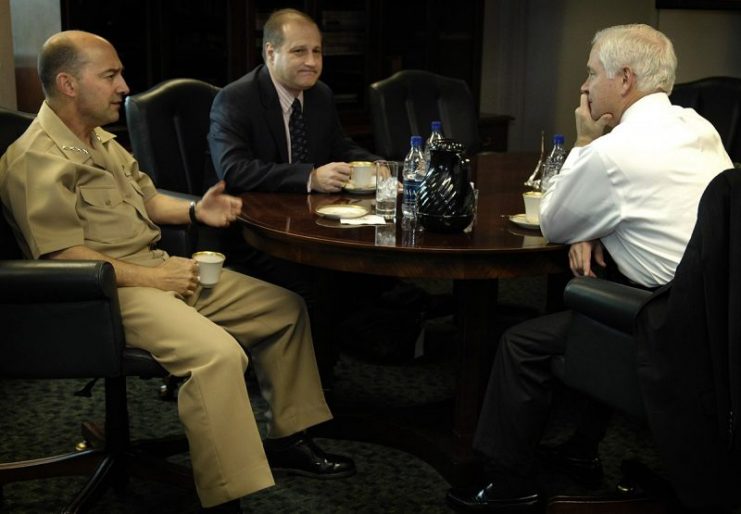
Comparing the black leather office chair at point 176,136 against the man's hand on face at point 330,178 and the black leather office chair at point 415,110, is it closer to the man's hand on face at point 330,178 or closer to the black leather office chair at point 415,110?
the man's hand on face at point 330,178

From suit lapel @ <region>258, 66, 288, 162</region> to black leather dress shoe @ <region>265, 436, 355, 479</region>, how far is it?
99cm

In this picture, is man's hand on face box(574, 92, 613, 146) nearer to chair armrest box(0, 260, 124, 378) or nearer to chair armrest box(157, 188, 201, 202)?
chair armrest box(157, 188, 201, 202)

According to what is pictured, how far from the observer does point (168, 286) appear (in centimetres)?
264

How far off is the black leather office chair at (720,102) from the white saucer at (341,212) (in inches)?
81.6

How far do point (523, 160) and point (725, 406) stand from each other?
205cm

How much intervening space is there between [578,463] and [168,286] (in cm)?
123

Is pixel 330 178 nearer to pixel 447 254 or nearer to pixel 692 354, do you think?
pixel 447 254

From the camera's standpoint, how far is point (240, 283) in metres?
2.84

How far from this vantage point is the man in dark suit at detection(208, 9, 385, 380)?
10.5 feet

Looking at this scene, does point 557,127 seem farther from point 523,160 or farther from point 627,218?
point 627,218

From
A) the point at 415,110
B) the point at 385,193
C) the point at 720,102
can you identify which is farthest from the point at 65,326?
the point at 720,102

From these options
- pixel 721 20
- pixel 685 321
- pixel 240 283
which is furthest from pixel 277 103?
pixel 721 20

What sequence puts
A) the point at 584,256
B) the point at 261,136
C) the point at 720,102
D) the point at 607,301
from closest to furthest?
the point at 607,301 → the point at 584,256 → the point at 261,136 → the point at 720,102

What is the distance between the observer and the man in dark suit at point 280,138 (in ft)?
10.5
